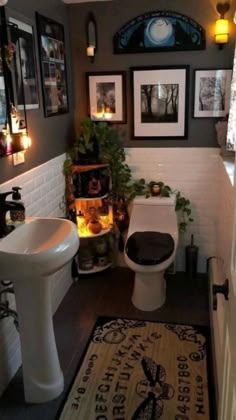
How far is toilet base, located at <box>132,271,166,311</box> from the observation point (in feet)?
8.54

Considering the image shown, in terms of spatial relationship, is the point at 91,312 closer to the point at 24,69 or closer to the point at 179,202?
the point at 179,202

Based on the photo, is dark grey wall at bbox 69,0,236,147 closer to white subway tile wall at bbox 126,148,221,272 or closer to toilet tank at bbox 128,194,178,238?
white subway tile wall at bbox 126,148,221,272

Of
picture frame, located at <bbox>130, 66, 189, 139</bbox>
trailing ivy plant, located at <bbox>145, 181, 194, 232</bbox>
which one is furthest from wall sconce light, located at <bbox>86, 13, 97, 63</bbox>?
trailing ivy plant, located at <bbox>145, 181, 194, 232</bbox>

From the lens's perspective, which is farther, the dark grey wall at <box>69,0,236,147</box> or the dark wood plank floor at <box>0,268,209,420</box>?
the dark grey wall at <box>69,0,236,147</box>

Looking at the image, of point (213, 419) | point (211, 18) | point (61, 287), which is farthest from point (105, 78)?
point (213, 419)

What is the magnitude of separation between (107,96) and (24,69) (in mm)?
937

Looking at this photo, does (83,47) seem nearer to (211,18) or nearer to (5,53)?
(211,18)

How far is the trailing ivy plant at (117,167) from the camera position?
2.83 m

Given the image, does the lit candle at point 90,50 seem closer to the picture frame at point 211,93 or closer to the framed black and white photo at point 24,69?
the framed black and white photo at point 24,69

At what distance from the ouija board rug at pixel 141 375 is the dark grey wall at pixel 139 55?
1453mm

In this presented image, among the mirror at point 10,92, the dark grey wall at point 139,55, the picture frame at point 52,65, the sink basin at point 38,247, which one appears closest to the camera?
the sink basin at point 38,247

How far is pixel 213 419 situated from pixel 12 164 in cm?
164

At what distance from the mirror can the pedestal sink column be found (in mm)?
701

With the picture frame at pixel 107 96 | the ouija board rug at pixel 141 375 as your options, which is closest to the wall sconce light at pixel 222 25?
the picture frame at pixel 107 96
